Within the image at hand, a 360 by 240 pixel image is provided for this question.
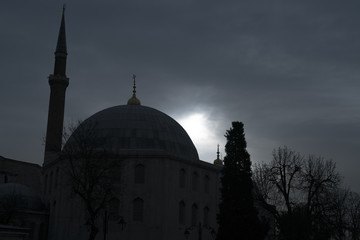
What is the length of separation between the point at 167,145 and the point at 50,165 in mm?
10098

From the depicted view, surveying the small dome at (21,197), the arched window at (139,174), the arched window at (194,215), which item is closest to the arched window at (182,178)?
the arched window at (194,215)

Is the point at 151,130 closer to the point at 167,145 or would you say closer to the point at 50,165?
the point at 167,145

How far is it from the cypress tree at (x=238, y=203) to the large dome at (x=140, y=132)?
26.8ft

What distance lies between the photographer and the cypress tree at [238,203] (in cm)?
2597

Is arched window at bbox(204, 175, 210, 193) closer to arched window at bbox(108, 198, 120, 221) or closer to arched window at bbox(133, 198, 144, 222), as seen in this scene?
arched window at bbox(133, 198, 144, 222)

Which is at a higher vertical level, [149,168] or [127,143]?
[127,143]

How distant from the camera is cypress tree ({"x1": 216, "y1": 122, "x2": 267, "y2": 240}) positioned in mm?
25969

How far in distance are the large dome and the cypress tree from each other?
26.8 ft

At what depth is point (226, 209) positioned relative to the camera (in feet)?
86.9

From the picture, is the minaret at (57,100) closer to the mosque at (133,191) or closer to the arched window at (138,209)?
the mosque at (133,191)

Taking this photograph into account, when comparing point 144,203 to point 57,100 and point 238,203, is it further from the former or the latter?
point 57,100

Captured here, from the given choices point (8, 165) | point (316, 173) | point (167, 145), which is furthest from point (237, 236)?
point (8, 165)

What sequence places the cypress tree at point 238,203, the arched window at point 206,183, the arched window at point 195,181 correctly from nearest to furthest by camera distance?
the cypress tree at point 238,203
the arched window at point 195,181
the arched window at point 206,183

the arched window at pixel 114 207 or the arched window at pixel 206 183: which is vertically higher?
the arched window at pixel 206 183
